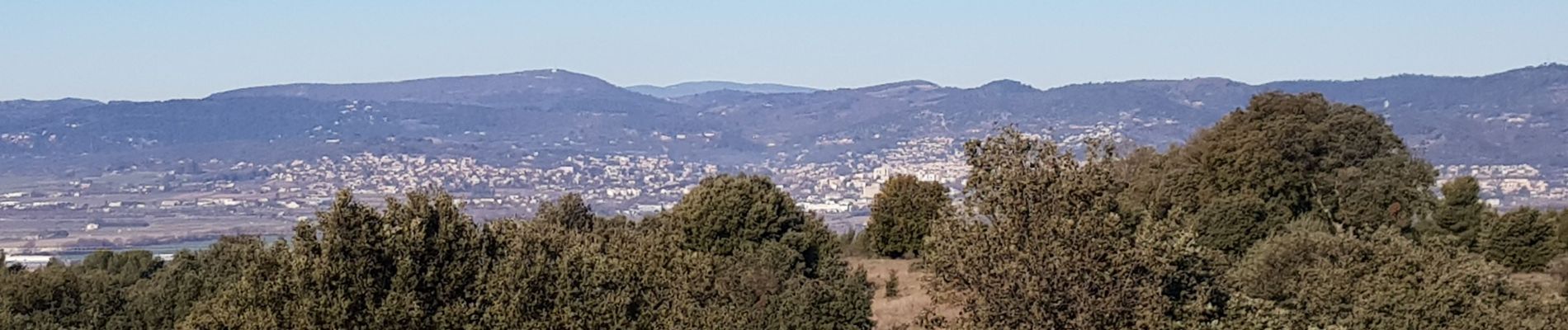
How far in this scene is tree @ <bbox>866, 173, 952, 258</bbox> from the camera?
44.1 meters

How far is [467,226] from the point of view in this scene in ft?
51.6

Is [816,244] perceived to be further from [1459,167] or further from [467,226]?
[1459,167]

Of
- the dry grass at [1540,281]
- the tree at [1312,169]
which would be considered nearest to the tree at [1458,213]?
the tree at [1312,169]

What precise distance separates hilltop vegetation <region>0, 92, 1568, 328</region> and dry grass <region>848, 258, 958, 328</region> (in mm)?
289

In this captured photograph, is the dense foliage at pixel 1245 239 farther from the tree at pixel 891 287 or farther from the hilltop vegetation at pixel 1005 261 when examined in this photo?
the tree at pixel 891 287

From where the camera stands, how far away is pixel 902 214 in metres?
44.4

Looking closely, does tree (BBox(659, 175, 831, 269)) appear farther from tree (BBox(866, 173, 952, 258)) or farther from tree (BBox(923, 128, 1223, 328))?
tree (BBox(923, 128, 1223, 328))

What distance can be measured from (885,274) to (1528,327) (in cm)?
2013

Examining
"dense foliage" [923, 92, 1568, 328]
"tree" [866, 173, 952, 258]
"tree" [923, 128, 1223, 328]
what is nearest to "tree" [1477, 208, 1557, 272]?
"dense foliage" [923, 92, 1568, 328]

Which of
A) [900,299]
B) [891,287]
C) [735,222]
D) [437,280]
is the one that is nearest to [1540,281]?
[900,299]

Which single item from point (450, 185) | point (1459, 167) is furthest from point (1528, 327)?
point (450, 185)

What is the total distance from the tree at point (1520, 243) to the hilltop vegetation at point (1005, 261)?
45 millimetres

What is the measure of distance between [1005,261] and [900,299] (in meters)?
17.9

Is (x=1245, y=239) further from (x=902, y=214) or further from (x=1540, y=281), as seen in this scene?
(x=902, y=214)
